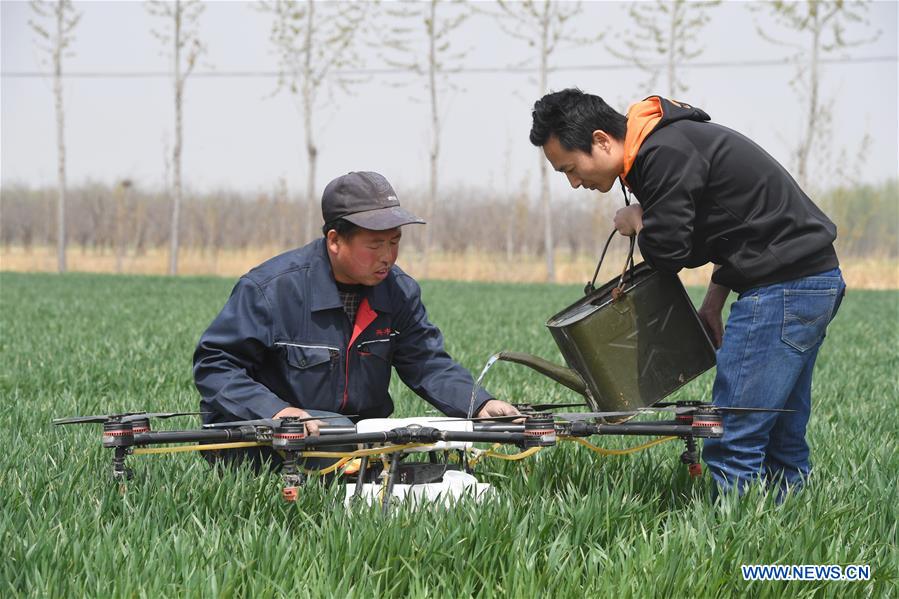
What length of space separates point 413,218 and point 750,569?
1685 millimetres

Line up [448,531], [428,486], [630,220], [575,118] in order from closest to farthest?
[448,531] → [428,486] → [575,118] → [630,220]

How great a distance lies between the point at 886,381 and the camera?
8.14 m

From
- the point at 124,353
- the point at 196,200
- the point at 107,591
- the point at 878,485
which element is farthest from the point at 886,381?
the point at 196,200

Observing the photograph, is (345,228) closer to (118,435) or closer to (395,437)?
(395,437)

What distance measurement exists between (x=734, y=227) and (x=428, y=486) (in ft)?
4.58

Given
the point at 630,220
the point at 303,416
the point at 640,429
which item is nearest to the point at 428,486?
the point at 303,416

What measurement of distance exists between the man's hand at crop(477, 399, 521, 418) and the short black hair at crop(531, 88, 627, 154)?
0.98 m

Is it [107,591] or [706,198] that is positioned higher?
[706,198]

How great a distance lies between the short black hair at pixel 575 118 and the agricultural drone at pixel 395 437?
0.96 meters

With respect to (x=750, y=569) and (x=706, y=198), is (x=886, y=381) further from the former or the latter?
(x=750, y=569)

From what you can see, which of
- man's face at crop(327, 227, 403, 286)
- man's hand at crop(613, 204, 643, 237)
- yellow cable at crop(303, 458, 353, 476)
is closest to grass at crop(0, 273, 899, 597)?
yellow cable at crop(303, 458, 353, 476)

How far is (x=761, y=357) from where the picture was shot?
3672 mm

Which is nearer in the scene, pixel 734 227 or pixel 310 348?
pixel 734 227

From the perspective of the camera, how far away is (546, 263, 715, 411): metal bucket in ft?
12.6
